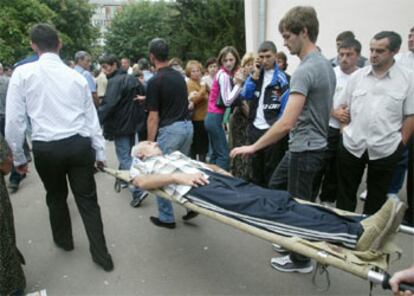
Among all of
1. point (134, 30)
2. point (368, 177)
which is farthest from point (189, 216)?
point (134, 30)

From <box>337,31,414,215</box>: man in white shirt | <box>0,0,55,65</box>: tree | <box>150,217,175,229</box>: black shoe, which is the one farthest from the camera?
<box>0,0,55,65</box>: tree

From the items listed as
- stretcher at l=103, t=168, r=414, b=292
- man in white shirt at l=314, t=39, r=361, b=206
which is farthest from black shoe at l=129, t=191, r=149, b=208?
stretcher at l=103, t=168, r=414, b=292

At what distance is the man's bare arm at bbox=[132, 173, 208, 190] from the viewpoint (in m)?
2.81

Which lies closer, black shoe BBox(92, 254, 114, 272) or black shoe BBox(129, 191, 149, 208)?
black shoe BBox(92, 254, 114, 272)

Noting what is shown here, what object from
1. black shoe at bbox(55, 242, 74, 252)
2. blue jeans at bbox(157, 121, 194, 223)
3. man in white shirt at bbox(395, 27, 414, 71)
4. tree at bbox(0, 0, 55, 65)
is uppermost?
tree at bbox(0, 0, 55, 65)

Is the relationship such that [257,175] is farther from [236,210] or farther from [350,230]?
[350,230]

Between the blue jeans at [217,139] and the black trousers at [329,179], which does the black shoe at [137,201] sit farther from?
the black trousers at [329,179]

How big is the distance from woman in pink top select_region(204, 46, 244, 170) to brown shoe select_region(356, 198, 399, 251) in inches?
114

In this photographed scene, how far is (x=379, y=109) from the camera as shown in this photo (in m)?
3.05

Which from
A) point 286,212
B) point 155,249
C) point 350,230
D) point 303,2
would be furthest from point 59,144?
point 303,2

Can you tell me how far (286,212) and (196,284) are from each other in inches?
42.9

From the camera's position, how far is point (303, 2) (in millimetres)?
8523

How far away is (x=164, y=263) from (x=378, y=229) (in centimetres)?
195

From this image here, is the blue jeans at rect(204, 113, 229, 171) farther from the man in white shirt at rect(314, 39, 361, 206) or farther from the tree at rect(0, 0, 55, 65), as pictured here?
the tree at rect(0, 0, 55, 65)
